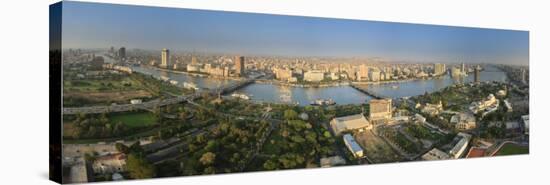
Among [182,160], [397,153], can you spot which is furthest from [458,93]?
[182,160]

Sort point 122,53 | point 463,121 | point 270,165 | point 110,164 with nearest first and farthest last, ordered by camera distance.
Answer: point 110,164
point 122,53
point 270,165
point 463,121

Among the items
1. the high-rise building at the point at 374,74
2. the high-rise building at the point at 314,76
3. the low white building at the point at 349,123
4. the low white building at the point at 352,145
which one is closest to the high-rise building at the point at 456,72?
the high-rise building at the point at 374,74

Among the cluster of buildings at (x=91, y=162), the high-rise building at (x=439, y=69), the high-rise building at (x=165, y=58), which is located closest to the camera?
the cluster of buildings at (x=91, y=162)

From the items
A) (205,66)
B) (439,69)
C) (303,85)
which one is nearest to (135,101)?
(205,66)

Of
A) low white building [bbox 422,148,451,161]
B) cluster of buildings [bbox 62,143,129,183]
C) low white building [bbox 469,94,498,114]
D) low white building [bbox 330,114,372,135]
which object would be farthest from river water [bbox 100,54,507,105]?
cluster of buildings [bbox 62,143,129,183]

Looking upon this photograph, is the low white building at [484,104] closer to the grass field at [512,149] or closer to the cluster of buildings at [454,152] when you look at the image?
the cluster of buildings at [454,152]

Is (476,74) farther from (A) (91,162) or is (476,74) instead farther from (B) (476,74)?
(A) (91,162)

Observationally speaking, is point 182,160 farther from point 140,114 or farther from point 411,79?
point 411,79

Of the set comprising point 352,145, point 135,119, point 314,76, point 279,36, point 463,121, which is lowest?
point 352,145
